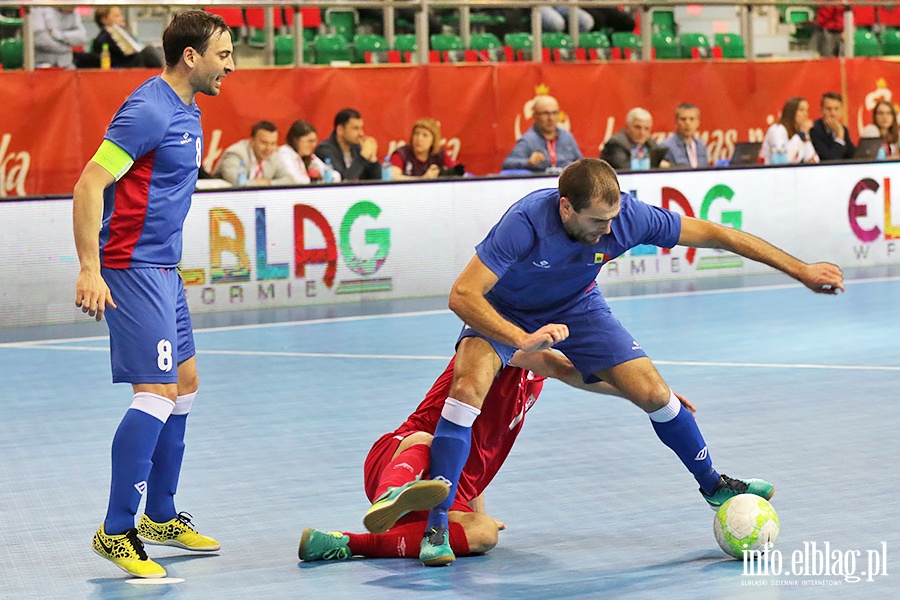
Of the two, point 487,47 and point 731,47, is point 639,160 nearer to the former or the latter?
point 487,47

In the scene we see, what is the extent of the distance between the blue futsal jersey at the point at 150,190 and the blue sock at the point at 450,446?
1.22 metres

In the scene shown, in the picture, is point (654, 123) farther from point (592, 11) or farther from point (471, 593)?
point (471, 593)

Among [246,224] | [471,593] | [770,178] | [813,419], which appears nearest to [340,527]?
[471,593]

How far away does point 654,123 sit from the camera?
17.0m

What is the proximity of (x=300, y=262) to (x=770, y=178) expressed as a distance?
5209mm

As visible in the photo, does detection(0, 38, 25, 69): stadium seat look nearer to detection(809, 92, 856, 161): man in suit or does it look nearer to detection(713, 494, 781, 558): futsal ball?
detection(809, 92, 856, 161): man in suit

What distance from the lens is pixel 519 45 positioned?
58.7 ft

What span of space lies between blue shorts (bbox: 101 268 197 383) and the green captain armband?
383mm

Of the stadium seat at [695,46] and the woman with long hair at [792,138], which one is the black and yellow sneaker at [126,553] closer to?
the woman with long hair at [792,138]

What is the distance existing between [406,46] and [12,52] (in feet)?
14.9

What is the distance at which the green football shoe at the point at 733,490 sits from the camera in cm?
588

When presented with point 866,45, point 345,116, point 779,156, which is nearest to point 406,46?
point 345,116

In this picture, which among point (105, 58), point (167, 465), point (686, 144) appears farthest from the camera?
point (686, 144)

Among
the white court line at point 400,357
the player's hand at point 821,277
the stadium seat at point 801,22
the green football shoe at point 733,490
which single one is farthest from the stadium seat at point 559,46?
the player's hand at point 821,277
